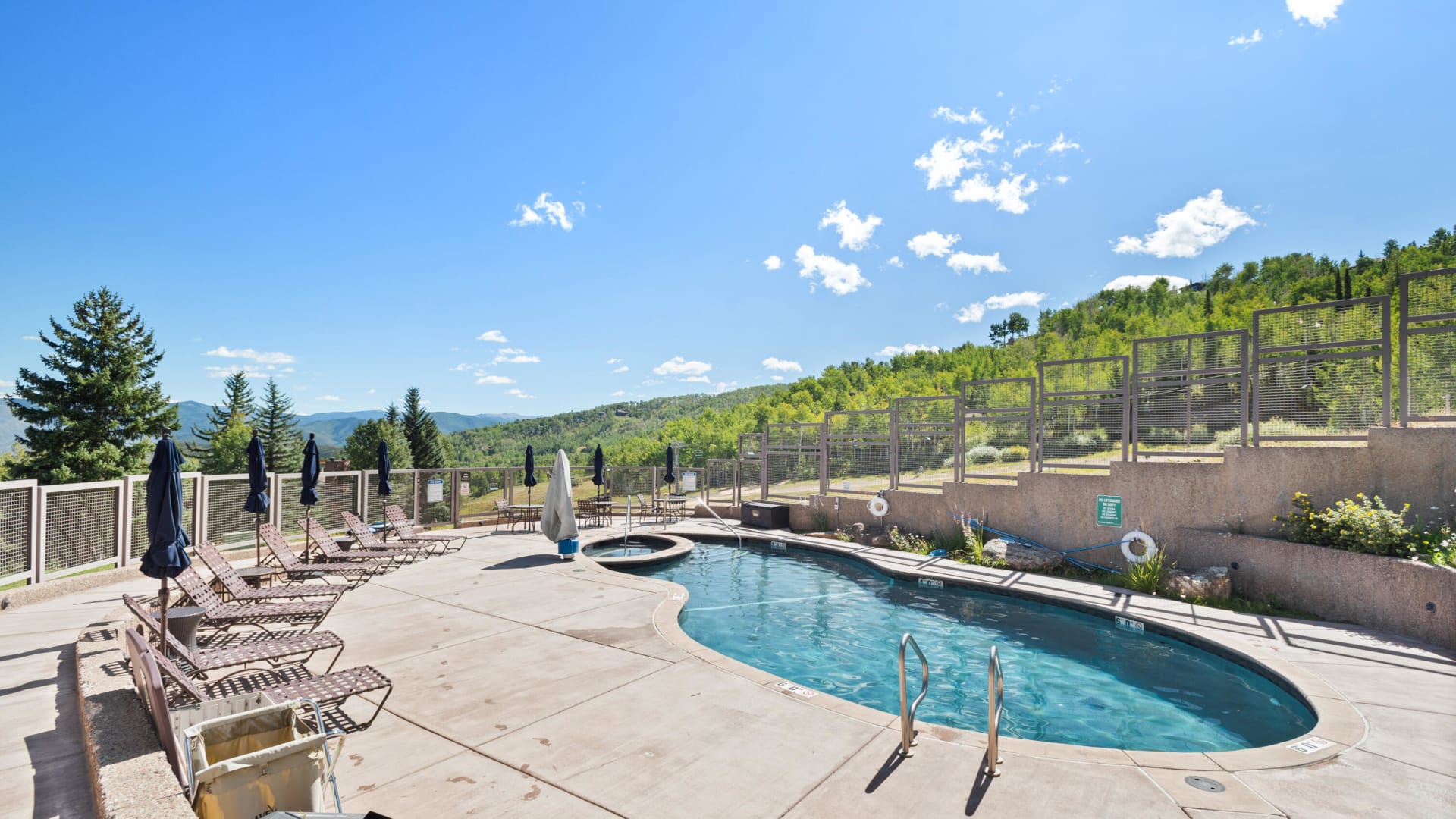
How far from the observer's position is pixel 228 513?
11594 mm

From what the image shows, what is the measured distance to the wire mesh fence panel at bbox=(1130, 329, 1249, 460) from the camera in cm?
1012

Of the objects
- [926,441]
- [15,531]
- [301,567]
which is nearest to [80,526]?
[15,531]

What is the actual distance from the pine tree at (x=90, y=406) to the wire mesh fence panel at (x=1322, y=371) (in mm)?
54950

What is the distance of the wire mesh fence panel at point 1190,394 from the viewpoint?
10125 mm

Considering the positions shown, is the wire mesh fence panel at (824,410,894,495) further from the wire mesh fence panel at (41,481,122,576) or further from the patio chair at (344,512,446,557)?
the wire mesh fence panel at (41,481,122,576)

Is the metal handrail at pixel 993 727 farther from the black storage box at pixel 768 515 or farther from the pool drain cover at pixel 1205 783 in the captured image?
the black storage box at pixel 768 515

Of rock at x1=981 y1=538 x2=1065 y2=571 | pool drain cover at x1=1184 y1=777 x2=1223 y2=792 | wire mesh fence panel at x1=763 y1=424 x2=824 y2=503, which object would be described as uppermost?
wire mesh fence panel at x1=763 y1=424 x2=824 y2=503

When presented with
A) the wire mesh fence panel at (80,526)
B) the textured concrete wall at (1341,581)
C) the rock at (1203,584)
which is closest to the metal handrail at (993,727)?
the textured concrete wall at (1341,581)

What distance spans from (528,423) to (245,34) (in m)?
136

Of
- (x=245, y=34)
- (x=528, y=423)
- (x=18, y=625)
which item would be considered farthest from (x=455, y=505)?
(x=528, y=423)

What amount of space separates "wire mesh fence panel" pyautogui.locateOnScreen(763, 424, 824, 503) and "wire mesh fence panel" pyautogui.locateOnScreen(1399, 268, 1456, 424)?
436 inches

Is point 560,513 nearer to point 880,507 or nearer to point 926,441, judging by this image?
point 880,507

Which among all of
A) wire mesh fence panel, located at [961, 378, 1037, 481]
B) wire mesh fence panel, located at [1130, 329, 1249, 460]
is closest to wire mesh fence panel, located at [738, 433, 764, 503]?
wire mesh fence panel, located at [961, 378, 1037, 481]

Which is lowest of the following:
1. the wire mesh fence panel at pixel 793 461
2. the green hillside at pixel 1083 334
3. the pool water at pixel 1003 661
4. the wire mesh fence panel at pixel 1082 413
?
the pool water at pixel 1003 661
